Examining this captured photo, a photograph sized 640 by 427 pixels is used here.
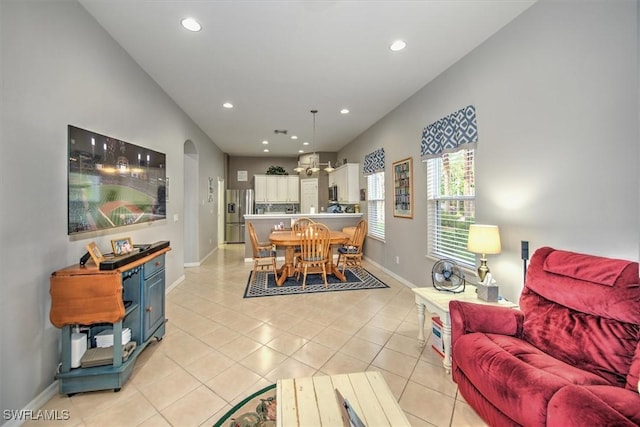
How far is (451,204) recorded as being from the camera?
3271 mm

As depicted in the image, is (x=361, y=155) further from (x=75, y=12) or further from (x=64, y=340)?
(x=64, y=340)

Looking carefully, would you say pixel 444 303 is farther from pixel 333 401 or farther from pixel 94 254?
pixel 94 254

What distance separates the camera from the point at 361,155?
6.18 metres

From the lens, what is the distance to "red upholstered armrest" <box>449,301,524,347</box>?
1.79 metres

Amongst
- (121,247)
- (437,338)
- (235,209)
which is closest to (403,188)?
(437,338)

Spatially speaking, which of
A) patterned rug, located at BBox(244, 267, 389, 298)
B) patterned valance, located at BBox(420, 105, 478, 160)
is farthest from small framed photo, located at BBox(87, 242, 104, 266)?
patterned valance, located at BBox(420, 105, 478, 160)

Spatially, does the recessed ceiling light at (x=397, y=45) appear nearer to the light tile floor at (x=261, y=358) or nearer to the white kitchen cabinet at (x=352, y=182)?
the light tile floor at (x=261, y=358)

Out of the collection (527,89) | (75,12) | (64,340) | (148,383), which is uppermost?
(75,12)

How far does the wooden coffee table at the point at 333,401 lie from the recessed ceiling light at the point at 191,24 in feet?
9.56

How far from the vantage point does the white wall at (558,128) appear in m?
1.62

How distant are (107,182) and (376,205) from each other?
14.9ft

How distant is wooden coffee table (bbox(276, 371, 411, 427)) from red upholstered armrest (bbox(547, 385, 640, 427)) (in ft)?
2.07

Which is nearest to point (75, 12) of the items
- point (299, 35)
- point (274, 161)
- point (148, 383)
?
point (299, 35)

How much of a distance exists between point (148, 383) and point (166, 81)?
3.47m
